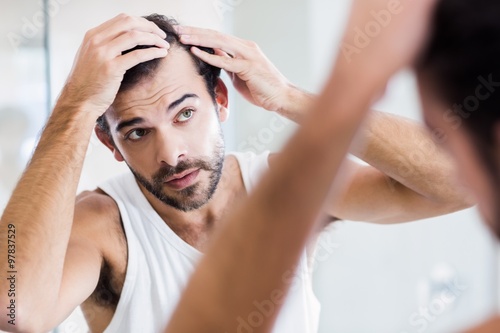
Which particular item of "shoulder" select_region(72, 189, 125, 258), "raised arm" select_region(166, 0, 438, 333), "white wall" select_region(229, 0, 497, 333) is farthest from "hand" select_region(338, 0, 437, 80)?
"white wall" select_region(229, 0, 497, 333)

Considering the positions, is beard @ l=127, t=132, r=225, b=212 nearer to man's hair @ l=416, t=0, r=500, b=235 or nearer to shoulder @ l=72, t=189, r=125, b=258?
shoulder @ l=72, t=189, r=125, b=258

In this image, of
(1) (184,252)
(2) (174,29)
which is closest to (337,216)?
(1) (184,252)

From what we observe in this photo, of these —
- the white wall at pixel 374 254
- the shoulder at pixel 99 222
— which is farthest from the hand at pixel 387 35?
the white wall at pixel 374 254

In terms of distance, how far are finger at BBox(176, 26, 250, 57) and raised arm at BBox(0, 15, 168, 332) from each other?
0.15ft

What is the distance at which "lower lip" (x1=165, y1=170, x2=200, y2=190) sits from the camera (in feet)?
3.23

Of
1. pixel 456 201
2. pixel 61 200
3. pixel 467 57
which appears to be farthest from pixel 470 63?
pixel 456 201

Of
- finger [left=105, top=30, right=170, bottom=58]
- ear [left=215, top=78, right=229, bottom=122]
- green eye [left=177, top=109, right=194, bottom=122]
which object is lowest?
ear [left=215, top=78, right=229, bottom=122]

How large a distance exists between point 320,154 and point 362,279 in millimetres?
1944

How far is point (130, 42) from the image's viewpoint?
89cm

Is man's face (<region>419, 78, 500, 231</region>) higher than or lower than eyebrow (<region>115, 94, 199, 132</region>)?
higher

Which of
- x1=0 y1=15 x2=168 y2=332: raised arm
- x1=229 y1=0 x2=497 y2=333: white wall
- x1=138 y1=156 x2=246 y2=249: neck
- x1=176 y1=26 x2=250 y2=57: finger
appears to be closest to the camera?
x1=0 y1=15 x2=168 y2=332: raised arm

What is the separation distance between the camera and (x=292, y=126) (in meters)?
1.85

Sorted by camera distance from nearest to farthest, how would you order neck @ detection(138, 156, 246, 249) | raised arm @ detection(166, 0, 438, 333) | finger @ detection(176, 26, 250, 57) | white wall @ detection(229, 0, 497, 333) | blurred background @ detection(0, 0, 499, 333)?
1. raised arm @ detection(166, 0, 438, 333)
2. finger @ detection(176, 26, 250, 57)
3. neck @ detection(138, 156, 246, 249)
4. blurred background @ detection(0, 0, 499, 333)
5. white wall @ detection(229, 0, 497, 333)

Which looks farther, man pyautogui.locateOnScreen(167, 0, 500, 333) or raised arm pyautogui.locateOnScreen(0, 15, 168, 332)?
raised arm pyautogui.locateOnScreen(0, 15, 168, 332)
